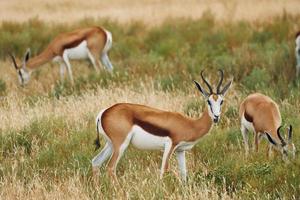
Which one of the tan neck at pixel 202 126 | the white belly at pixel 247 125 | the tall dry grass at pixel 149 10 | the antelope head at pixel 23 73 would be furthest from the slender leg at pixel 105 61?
the tan neck at pixel 202 126

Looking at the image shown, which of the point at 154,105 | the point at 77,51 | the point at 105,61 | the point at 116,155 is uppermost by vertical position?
the point at 116,155

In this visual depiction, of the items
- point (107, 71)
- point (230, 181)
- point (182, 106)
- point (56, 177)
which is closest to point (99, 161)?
point (56, 177)

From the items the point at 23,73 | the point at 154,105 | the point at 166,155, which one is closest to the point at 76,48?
the point at 23,73

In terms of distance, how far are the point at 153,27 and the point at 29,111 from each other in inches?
372

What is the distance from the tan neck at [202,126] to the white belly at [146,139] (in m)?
0.35

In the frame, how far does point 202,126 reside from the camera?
306 inches

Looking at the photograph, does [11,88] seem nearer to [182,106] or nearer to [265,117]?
[182,106]

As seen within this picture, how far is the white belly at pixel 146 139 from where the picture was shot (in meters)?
7.51

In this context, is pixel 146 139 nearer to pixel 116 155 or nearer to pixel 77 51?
pixel 116 155

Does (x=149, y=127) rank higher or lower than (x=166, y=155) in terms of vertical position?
higher

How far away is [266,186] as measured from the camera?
6875 mm

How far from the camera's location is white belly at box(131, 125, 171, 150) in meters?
7.51

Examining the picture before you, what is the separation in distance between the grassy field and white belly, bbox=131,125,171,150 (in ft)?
0.92

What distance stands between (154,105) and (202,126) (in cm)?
277
